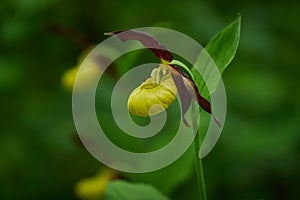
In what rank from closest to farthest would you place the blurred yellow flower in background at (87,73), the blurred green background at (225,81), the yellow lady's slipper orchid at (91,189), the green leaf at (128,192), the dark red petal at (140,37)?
the dark red petal at (140,37) < the green leaf at (128,192) < the blurred yellow flower in background at (87,73) < the yellow lady's slipper orchid at (91,189) < the blurred green background at (225,81)

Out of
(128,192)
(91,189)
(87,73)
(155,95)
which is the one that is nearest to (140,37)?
(155,95)

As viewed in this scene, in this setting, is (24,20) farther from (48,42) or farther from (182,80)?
(182,80)

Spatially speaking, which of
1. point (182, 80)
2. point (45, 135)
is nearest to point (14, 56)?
point (45, 135)

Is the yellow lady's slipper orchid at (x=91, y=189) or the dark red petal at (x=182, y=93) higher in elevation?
the dark red petal at (x=182, y=93)

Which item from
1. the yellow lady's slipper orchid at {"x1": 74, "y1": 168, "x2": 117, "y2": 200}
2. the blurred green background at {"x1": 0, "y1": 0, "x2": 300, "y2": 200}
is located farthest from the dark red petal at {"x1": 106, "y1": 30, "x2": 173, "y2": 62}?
the blurred green background at {"x1": 0, "y1": 0, "x2": 300, "y2": 200}

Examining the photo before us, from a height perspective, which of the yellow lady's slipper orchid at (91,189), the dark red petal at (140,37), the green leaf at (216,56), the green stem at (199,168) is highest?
the dark red petal at (140,37)

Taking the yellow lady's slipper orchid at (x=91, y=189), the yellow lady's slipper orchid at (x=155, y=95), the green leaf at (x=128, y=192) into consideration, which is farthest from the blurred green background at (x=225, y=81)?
the yellow lady's slipper orchid at (x=155, y=95)

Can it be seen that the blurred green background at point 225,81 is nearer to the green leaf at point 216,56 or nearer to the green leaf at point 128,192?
the green leaf at point 128,192
